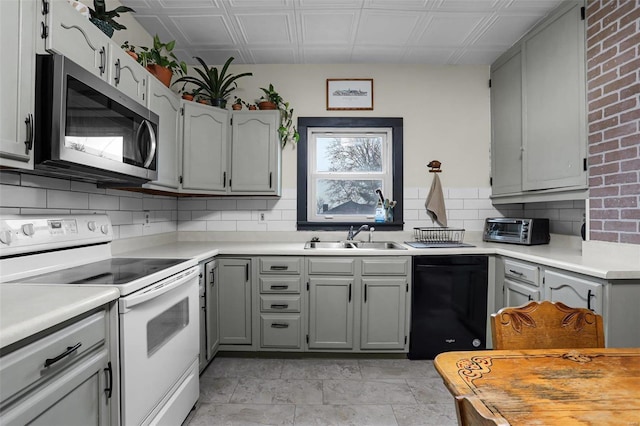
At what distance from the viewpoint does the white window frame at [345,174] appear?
326cm

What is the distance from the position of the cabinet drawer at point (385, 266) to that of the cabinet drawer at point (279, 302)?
576 millimetres

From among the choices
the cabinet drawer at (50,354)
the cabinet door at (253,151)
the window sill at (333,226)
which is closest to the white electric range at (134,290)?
the cabinet drawer at (50,354)

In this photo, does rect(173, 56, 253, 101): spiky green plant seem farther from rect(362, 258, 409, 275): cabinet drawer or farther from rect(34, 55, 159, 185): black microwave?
rect(362, 258, 409, 275): cabinet drawer

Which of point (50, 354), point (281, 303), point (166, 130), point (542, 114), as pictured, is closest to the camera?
point (50, 354)

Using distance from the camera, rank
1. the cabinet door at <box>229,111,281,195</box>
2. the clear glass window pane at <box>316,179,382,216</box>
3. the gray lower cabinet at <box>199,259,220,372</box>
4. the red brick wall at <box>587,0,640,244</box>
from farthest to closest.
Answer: the clear glass window pane at <box>316,179,382,216</box>, the cabinet door at <box>229,111,281,195</box>, the gray lower cabinet at <box>199,259,220,372</box>, the red brick wall at <box>587,0,640,244</box>

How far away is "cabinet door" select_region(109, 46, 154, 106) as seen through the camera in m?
1.72

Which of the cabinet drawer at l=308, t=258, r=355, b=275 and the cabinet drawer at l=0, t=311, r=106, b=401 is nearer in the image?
the cabinet drawer at l=0, t=311, r=106, b=401

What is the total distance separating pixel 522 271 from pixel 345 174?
5.56 feet

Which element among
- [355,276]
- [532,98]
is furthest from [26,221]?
[532,98]

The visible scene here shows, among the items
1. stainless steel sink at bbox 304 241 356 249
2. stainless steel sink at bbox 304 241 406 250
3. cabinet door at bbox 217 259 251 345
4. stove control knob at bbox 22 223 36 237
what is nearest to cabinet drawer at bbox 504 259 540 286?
stainless steel sink at bbox 304 241 406 250

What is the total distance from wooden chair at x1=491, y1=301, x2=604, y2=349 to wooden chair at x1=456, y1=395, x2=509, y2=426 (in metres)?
0.58

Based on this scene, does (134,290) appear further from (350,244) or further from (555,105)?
(555,105)

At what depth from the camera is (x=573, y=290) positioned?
1.84m

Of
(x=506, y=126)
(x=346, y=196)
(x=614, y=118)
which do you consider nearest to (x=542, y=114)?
(x=506, y=126)
